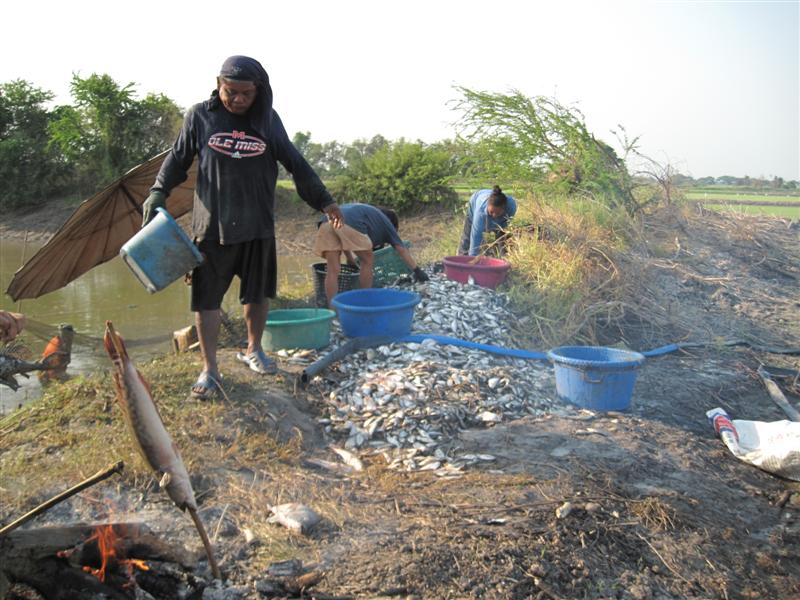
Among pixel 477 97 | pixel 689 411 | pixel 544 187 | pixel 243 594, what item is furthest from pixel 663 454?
pixel 477 97

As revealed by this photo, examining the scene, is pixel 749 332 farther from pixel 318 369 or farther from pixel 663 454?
pixel 318 369

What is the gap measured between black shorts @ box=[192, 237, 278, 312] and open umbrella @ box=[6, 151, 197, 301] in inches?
62.6

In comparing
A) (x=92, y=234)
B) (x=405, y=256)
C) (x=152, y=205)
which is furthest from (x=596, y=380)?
(x=92, y=234)

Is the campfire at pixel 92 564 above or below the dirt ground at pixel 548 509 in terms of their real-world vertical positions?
above

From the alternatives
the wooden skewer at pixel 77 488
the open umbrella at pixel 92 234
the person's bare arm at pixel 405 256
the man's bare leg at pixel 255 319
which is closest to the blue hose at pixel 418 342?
the man's bare leg at pixel 255 319

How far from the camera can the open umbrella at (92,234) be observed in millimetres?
5008

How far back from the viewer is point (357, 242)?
5.47m

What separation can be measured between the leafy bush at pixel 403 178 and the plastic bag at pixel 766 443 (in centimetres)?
1082

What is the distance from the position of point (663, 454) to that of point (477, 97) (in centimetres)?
650

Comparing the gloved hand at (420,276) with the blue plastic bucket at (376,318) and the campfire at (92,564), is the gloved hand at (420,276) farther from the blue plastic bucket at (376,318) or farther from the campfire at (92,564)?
the campfire at (92,564)

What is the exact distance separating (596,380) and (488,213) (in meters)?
3.12

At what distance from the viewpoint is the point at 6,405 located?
5.16m

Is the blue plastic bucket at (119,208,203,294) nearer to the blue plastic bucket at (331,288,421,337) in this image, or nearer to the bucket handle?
the blue plastic bucket at (331,288,421,337)

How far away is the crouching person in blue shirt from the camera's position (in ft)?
17.9
